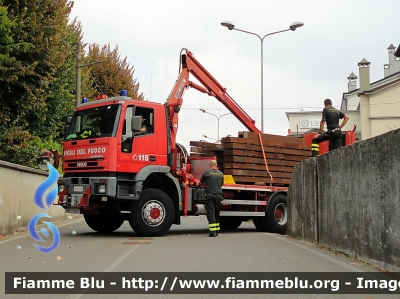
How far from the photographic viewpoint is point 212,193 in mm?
12992

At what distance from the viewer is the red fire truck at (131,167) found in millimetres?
12297

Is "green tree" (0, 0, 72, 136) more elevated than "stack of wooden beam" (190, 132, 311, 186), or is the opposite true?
"green tree" (0, 0, 72, 136)

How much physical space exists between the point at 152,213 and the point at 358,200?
206 inches

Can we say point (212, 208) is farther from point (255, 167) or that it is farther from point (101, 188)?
point (101, 188)

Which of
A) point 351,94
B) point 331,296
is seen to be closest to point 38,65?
point 331,296

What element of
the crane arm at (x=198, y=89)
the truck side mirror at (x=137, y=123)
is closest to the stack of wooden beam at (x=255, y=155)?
the crane arm at (x=198, y=89)

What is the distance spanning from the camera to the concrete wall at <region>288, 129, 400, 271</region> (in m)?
7.55

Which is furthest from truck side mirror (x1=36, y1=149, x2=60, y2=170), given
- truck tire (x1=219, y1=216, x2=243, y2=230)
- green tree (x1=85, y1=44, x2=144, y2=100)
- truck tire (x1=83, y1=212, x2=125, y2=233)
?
green tree (x1=85, y1=44, x2=144, y2=100)

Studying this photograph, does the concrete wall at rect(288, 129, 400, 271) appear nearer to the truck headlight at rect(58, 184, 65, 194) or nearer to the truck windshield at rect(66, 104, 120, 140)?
the truck windshield at rect(66, 104, 120, 140)

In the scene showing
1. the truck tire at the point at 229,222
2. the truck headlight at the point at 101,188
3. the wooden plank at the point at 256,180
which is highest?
the wooden plank at the point at 256,180

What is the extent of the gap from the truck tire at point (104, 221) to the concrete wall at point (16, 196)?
1.94 metres

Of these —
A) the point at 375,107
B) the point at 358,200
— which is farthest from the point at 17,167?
the point at 375,107

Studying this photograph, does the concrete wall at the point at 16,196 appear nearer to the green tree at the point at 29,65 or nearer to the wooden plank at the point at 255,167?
the green tree at the point at 29,65

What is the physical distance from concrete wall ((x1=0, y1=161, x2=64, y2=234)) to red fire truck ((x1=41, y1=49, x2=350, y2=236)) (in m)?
1.76
